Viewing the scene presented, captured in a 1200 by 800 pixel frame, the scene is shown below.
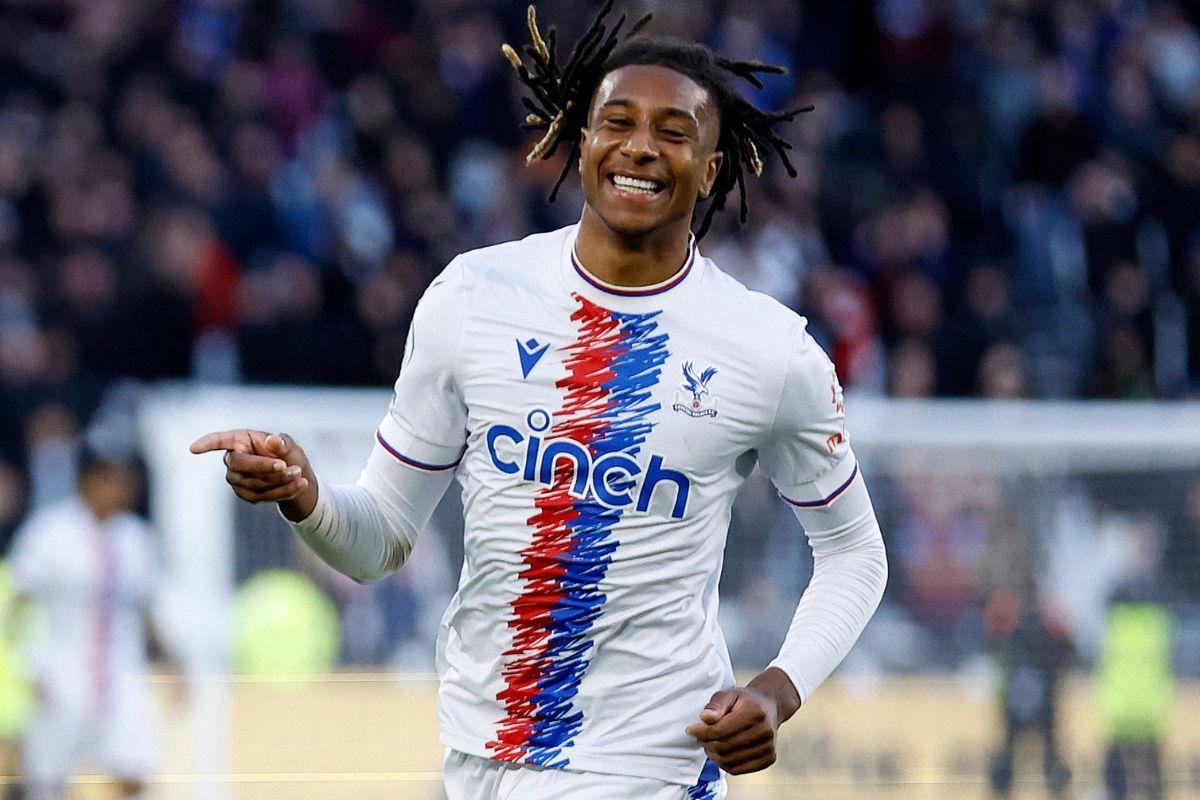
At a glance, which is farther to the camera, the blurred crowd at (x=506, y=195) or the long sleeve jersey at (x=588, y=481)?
the blurred crowd at (x=506, y=195)

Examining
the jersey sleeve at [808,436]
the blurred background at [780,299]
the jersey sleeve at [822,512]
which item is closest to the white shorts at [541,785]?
the jersey sleeve at [822,512]

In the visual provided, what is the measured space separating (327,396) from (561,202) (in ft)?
9.92

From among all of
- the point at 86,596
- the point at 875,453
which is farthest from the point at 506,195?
the point at 86,596

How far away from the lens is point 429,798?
6566 millimetres

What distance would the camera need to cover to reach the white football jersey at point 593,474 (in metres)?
3.50

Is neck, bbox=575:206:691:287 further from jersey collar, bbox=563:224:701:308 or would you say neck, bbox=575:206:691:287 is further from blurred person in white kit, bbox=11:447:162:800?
blurred person in white kit, bbox=11:447:162:800

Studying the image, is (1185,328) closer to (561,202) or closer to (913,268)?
(913,268)

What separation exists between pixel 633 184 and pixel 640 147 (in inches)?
2.6

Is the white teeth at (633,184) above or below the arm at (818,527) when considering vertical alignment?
above

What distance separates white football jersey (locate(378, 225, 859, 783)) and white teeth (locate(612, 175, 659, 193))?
19 cm

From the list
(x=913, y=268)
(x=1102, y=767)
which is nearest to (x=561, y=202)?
(x=913, y=268)

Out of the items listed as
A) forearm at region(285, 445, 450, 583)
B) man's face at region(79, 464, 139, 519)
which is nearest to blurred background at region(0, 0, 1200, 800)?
man's face at region(79, 464, 139, 519)

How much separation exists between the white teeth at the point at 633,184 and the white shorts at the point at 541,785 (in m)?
1.00

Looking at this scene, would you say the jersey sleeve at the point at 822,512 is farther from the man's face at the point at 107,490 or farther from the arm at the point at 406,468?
the man's face at the point at 107,490
